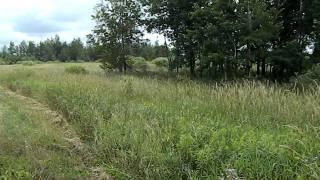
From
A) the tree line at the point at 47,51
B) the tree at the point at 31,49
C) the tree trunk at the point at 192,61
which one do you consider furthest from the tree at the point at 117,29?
the tree at the point at 31,49

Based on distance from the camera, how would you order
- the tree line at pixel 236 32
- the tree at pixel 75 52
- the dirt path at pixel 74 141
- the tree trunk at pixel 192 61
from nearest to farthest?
the dirt path at pixel 74 141
the tree line at pixel 236 32
the tree trunk at pixel 192 61
the tree at pixel 75 52

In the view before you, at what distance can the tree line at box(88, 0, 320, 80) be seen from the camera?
65.6 feet

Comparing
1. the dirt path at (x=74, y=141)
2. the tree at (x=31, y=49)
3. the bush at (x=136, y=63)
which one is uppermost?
the tree at (x=31, y=49)

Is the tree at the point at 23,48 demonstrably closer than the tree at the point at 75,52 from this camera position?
No

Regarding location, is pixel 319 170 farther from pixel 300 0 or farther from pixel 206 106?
pixel 300 0

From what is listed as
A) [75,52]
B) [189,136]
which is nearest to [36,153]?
[189,136]

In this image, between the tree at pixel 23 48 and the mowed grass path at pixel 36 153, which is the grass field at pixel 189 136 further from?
the tree at pixel 23 48

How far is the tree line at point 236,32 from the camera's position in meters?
20.0

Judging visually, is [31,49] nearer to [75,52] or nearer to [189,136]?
[75,52]

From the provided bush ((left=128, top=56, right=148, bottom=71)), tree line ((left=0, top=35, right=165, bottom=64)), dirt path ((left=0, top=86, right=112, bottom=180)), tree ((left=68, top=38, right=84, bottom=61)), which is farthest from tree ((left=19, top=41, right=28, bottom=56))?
dirt path ((left=0, top=86, right=112, bottom=180))

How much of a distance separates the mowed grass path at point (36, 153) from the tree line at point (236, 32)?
1352cm

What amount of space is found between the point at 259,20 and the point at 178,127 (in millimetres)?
14220

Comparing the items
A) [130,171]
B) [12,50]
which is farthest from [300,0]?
[12,50]

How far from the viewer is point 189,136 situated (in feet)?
19.0
